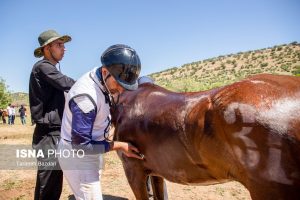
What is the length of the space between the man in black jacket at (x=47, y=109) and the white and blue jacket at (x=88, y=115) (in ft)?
2.85

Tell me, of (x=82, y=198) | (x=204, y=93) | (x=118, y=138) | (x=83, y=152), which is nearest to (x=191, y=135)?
(x=204, y=93)

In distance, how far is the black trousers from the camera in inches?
143

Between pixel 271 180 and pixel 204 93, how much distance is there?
1.04 meters

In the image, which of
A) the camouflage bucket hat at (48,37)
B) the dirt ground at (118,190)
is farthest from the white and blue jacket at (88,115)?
the dirt ground at (118,190)

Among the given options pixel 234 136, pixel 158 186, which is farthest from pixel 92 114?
pixel 158 186

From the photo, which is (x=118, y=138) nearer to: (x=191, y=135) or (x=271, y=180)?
(x=191, y=135)

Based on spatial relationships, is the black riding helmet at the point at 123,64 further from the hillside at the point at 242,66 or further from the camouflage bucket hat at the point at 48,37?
the hillside at the point at 242,66

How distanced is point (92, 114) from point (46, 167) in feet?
5.22

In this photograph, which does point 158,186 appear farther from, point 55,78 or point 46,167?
point 55,78

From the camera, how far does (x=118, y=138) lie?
3734mm

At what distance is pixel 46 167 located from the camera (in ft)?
12.0

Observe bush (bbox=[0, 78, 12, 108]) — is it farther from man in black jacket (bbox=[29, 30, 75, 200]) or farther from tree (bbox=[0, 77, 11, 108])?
man in black jacket (bbox=[29, 30, 75, 200])

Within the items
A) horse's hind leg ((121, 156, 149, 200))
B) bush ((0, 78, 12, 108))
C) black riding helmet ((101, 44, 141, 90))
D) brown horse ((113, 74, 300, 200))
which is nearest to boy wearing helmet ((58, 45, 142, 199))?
black riding helmet ((101, 44, 141, 90))

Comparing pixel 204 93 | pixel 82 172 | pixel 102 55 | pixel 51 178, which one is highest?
pixel 102 55
